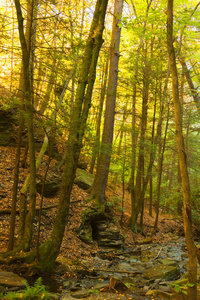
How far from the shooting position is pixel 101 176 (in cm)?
1070

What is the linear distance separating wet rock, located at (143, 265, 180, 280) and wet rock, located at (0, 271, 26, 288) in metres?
3.61

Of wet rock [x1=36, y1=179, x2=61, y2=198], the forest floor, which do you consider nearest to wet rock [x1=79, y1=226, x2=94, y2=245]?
the forest floor

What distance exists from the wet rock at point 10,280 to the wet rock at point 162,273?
3610 mm

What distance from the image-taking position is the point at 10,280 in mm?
4547

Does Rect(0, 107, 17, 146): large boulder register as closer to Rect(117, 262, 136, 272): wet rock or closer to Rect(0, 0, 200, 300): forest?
Rect(0, 0, 200, 300): forest

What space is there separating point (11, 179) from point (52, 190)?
5.55ft

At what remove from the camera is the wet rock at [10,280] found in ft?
14.3

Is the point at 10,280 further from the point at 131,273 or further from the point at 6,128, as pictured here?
the point at 6,128

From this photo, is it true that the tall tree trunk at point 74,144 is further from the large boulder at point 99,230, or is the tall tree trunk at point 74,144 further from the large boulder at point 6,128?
the large boulder at point 6,128

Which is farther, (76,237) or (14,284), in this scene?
(76,237)

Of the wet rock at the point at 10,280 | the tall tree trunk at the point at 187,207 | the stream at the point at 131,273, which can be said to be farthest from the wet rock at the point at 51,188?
the tall tree trunk at the point at 187,207

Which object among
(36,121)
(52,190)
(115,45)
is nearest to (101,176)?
(52,190)

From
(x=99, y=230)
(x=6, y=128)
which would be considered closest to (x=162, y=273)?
(x=99, y=230)

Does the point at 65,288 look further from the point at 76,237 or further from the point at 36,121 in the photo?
the point at 36,121
